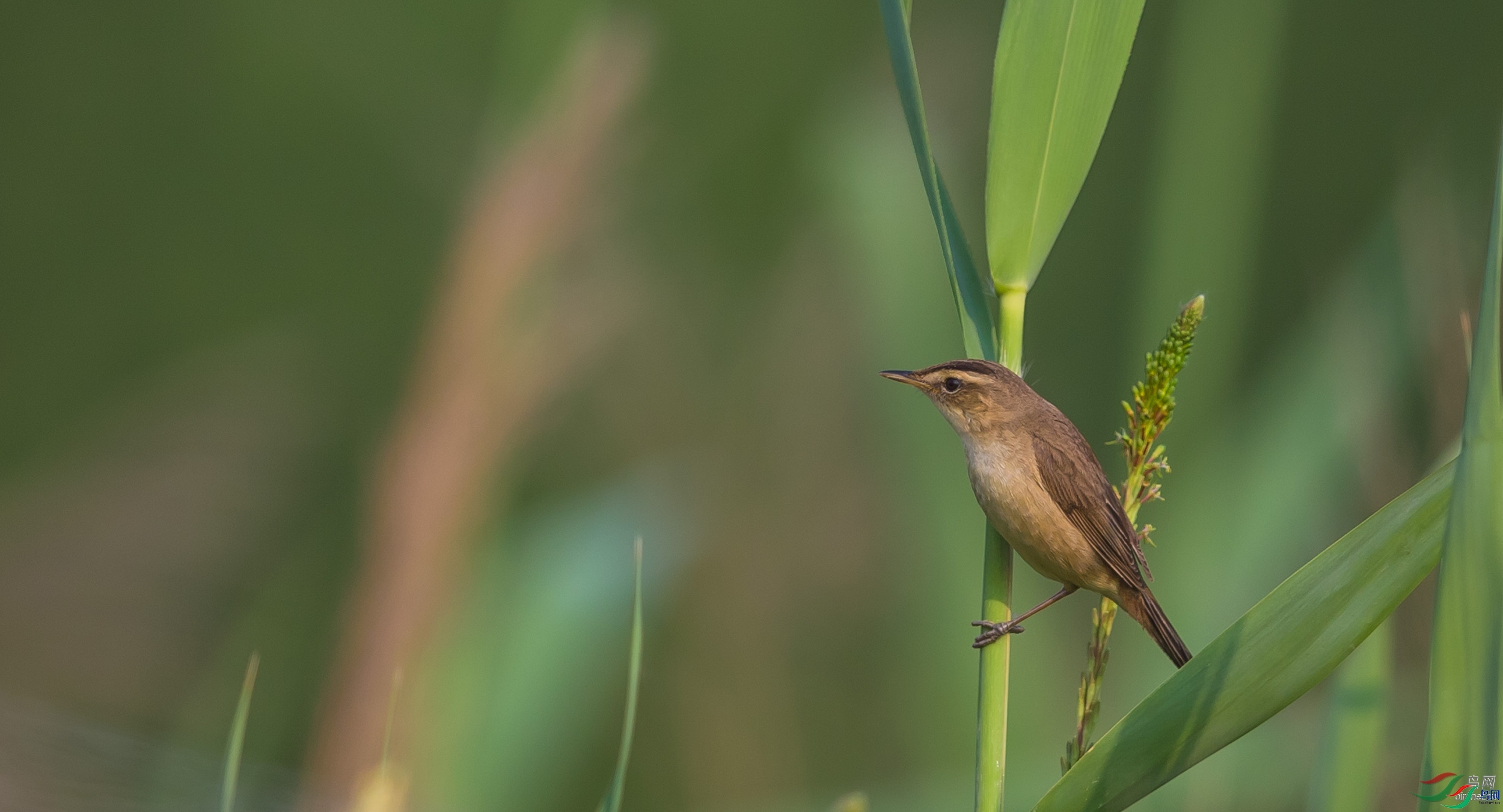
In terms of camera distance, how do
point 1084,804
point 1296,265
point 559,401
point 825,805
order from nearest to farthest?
point 1084,804, point 825,805, point 559,401, point 1296,265

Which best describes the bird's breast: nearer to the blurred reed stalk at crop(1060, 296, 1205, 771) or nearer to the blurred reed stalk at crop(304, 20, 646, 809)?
the blurred reed stalk at crop(1060, 296, 1205, 771)

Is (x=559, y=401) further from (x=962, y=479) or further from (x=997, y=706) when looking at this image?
(x=997, y=706)

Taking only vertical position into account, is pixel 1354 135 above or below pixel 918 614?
above

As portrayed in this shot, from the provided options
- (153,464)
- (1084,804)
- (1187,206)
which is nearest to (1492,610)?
(1084,804)

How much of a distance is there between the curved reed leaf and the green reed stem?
0.22ft

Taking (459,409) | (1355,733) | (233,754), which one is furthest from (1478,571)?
(459,409)

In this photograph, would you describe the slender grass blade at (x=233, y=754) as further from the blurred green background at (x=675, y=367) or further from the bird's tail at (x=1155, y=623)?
the bird's tail at (x=1155, y=623)

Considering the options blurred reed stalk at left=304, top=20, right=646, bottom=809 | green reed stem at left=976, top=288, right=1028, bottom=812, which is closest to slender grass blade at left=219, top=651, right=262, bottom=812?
blurred reed stalk at left=304, top=20, right=646, bottom=809

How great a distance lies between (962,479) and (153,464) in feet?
8.18

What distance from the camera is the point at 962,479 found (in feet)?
8.01

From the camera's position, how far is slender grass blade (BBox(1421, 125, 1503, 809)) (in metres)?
0.91

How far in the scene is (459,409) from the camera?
7.50ft

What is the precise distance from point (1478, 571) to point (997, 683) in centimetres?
48

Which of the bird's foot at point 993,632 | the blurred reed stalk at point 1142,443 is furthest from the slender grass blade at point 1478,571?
the bird's foot at point 993,632
